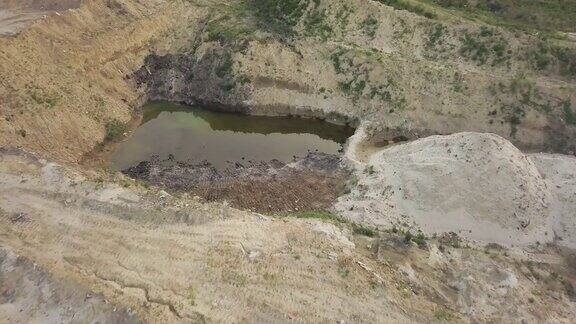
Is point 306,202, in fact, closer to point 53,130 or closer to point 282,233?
point 282,233

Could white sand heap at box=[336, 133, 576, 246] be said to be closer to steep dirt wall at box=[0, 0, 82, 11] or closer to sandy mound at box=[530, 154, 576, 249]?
sandy mound at box=[530, 154, 576, 249]

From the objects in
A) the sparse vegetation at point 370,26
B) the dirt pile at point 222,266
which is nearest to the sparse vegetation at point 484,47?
the sparse vegetation at point 370,26

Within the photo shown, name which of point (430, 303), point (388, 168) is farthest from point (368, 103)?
point (430, 303)

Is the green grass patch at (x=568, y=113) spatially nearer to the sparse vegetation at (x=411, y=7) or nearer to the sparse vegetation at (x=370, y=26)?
the sparse vegetation at (x=411, y=7)

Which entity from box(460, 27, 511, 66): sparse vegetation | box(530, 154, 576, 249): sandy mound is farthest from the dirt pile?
box(460, 27, 511, 66): sparse vegetation

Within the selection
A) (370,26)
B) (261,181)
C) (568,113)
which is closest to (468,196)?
(261,181)

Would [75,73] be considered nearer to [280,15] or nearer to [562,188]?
[280,15]

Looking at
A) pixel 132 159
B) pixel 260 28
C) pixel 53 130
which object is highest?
pixel 260 28
